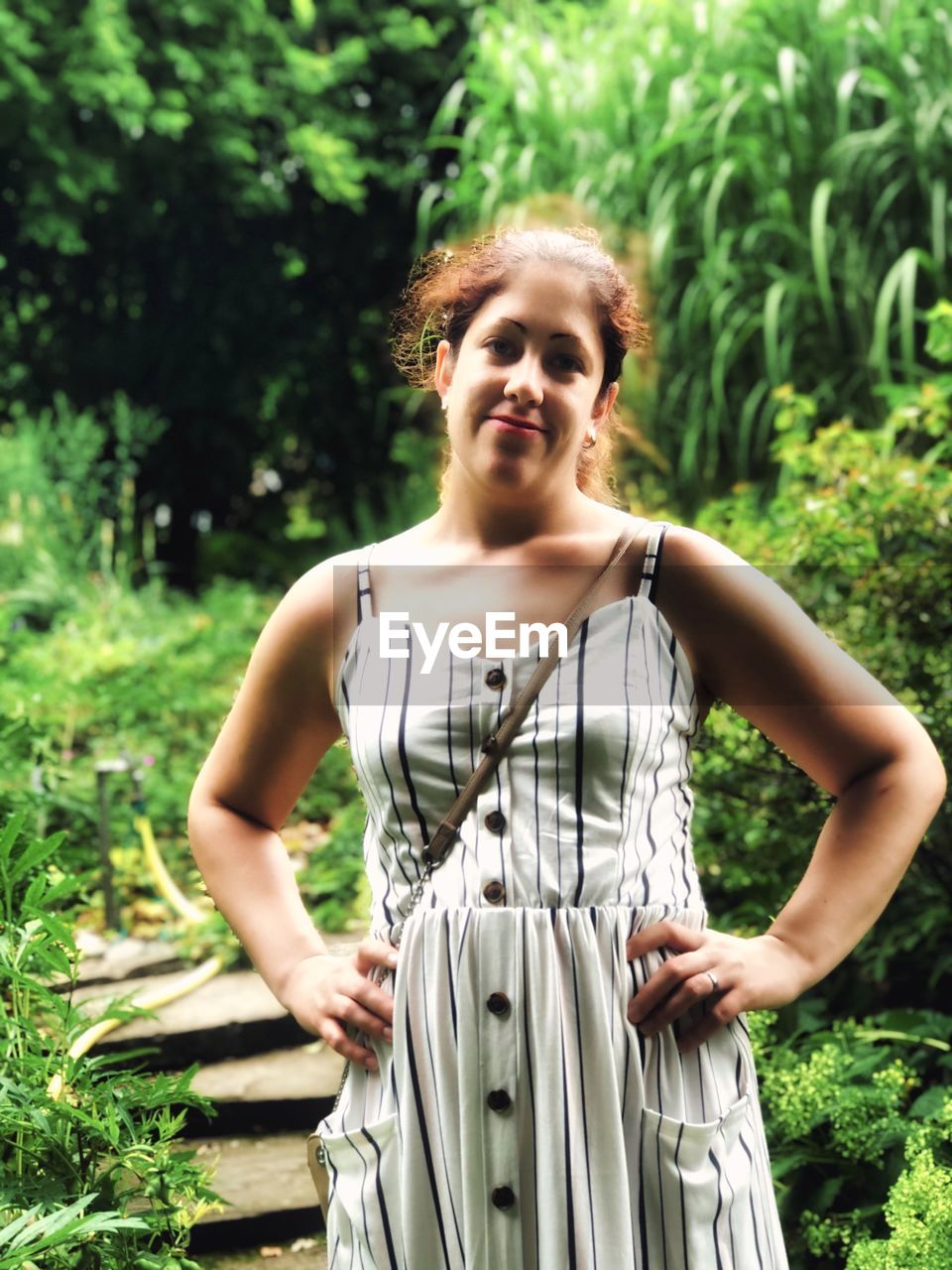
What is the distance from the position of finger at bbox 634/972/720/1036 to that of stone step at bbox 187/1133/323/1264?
1.54 meters

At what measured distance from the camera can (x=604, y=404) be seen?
51.9 inches

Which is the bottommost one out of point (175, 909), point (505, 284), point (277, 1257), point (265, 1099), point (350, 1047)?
point (277, 1257)

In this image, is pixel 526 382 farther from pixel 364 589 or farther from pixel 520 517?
pixel 364 589

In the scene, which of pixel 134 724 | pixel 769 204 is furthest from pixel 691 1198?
pixel 769 204

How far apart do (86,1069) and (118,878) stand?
2474 mm

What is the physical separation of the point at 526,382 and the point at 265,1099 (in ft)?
7.14

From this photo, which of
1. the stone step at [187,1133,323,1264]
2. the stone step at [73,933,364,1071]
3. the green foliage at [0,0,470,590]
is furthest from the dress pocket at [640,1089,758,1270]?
the green foliage at [0,0,470,590]

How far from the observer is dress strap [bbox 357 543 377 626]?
1.26 m

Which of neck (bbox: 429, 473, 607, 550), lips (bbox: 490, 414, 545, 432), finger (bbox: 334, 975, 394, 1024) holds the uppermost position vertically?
lips (bbox: 490, 414, 545, 432)

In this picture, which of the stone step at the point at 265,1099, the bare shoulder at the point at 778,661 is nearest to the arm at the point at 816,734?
the bare shoulder at the point at 778,661

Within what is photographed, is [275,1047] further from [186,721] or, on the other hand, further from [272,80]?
[272,80]

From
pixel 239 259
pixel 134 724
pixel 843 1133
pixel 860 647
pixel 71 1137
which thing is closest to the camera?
pixel 71 1137

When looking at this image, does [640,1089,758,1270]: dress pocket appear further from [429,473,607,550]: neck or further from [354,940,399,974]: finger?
[429,473,607,550]: neck

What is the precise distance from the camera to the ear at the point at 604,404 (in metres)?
1.30
